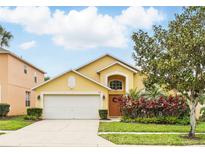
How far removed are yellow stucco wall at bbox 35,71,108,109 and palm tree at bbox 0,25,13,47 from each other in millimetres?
9904

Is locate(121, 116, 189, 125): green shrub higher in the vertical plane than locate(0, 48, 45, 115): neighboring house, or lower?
lower

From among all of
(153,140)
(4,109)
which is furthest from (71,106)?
(153,140)

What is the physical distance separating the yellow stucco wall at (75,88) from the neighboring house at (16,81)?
210cm

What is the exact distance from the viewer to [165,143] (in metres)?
11.8

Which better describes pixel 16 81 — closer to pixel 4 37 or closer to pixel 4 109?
pixel 4 109

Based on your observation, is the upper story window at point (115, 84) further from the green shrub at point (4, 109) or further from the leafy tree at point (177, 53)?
the leafy tree at point (177, 53)

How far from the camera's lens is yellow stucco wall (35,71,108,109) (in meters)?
24.5

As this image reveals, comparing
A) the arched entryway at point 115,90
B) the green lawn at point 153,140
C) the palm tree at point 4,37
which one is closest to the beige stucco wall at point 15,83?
the palm tree at point 4,37

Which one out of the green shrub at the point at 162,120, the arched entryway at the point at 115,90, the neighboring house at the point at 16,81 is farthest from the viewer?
the arched entryway at the point at 115,90

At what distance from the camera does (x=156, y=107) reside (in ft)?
69.1

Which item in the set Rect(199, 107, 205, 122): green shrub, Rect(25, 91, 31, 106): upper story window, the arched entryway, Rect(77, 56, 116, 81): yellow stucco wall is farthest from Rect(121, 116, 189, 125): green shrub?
Rect(25, 91, 31, 106): upper story window

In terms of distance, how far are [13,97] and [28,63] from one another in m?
4.58

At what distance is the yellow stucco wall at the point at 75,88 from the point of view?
24.5 meters

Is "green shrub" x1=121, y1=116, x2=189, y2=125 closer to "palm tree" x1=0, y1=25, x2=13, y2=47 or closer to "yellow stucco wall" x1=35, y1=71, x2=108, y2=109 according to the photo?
"yellow stucco wall" x1=35, y1=71, x2=108, y2=109
